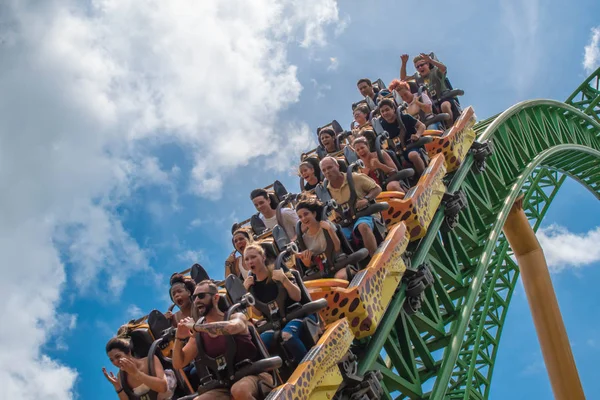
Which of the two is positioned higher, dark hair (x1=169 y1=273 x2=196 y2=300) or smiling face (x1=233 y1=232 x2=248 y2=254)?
smiling face (x1=233 y1=232 x2=248 y2=254)

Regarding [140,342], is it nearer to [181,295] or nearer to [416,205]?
[181,295]

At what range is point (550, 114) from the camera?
1007cm

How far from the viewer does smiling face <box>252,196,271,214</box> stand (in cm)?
563

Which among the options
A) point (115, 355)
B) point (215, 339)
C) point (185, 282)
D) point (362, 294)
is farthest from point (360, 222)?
point (115, 355)

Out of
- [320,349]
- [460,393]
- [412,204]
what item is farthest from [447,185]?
[320,349]

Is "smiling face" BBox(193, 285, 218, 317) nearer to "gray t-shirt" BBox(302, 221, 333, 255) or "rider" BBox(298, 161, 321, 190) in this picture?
"gray t-shirt" BBox(302, 221, 333, 255)

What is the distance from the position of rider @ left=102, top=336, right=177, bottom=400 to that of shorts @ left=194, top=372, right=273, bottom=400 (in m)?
0.28

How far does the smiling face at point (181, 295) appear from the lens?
13.3ft

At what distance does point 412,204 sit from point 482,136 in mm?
2620

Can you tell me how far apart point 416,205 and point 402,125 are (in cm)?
122

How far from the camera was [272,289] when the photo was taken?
3564 millimetres

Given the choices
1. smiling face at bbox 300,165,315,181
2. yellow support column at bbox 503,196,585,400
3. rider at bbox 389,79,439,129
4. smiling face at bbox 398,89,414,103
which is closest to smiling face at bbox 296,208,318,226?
smiling face at bbox 300,165,315,181

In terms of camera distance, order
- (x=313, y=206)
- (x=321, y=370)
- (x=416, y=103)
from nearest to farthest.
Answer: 1. (x=321, y=370)
2. (x=313, y=206)
3. (x=416, y=103)

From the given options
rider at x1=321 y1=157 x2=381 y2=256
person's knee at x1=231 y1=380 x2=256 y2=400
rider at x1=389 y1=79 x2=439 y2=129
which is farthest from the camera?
rider at x1=389 y1=79 x2=439 y2=129
